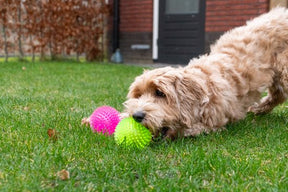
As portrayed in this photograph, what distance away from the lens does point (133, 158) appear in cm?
290

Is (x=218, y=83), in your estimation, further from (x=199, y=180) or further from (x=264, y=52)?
(x=199, y=180)

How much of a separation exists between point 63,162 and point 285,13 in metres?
3.20

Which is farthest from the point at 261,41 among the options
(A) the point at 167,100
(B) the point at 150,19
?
(B) the point at 150,19

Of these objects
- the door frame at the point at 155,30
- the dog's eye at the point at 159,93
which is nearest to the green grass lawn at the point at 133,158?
the dog's eye at the point at 159,93

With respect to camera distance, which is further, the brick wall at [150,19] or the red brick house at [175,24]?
the red brick house at [175,24]

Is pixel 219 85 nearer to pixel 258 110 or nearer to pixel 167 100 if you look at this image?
pixel 167 100

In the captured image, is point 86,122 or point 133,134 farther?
point 86,122

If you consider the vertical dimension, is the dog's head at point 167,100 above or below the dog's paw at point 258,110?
above

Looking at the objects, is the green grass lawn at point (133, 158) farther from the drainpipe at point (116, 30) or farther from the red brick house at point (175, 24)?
the drainpipe at point (116, 30)

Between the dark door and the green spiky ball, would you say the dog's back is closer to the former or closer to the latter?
the green spiky ball

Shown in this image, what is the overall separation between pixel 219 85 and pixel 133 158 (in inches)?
51.8

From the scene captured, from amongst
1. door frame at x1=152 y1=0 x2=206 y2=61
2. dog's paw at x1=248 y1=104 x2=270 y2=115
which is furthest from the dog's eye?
door frame at x1=152 y1=0 x2=206 y2=61

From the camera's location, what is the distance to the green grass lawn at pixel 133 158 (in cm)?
244

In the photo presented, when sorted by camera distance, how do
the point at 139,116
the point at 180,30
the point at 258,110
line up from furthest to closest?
the point at 180,30 → the point at 258,110 → the point at 139,116
